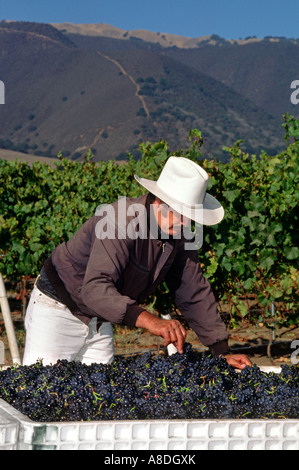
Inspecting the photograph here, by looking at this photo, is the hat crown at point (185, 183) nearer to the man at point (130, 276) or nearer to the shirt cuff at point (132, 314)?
the man at point (130, 276)

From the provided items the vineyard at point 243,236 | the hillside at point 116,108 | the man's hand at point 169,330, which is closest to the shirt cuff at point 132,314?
the man's hand at point 169,330

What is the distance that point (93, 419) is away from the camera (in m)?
2.28

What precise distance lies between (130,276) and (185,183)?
58 cm

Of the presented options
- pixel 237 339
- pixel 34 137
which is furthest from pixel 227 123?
pixel 237 339

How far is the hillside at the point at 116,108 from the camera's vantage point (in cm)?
13662

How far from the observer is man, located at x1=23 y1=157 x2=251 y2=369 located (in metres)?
2.96

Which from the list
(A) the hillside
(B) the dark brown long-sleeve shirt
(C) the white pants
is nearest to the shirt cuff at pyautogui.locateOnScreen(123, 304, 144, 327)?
(B) the dark brown long-sleeve shirt

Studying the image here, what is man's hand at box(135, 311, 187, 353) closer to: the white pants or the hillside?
the white pants

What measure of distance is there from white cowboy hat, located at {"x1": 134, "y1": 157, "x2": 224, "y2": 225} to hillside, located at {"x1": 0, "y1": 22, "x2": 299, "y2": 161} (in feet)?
398

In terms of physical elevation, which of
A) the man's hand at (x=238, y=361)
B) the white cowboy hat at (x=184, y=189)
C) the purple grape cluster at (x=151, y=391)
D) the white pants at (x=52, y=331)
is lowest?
the white pants at (x=52, y=331)

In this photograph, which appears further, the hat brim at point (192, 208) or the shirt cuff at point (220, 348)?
the shirt cuff at point (220, 348)

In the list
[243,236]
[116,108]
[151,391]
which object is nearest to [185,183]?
[151,391]

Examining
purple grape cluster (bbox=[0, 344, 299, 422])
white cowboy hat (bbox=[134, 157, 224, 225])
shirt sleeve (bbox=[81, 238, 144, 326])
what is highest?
white cowboy hat (bbox=[134, 157, 224, 225])
